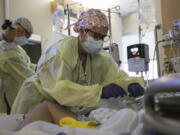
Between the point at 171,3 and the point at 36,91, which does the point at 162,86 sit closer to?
the point at 36,91

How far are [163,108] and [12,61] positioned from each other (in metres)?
1.98

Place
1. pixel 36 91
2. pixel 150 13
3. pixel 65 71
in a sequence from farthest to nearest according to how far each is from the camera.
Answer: pixel 150 13 < pixel 36 91 < pixel 65 71

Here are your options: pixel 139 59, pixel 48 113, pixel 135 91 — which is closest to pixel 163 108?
pixel 48 113

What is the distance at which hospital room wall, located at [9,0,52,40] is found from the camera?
3164 mm

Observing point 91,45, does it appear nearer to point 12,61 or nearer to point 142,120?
point 12,61

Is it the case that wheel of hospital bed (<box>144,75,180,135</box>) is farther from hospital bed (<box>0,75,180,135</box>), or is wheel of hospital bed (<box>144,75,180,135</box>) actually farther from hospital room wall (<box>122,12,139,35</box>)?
hospital room wall (<box>122,12,139,35</box>)

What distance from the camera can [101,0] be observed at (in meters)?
4.64

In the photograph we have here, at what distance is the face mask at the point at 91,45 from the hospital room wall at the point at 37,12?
1.84 meters

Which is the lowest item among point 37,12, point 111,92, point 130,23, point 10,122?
point 10,122

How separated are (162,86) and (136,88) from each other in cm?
98

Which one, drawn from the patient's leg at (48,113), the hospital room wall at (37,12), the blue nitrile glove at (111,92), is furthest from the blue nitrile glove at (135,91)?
the hospital room wall at (37,12)

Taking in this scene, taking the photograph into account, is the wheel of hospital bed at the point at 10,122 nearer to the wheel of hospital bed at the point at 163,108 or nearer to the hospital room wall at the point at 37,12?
the wheel of hospital bed at the point at 163,108

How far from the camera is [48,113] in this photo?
42.8 inches

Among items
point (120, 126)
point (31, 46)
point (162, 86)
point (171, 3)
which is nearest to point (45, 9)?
point (31, 46)
